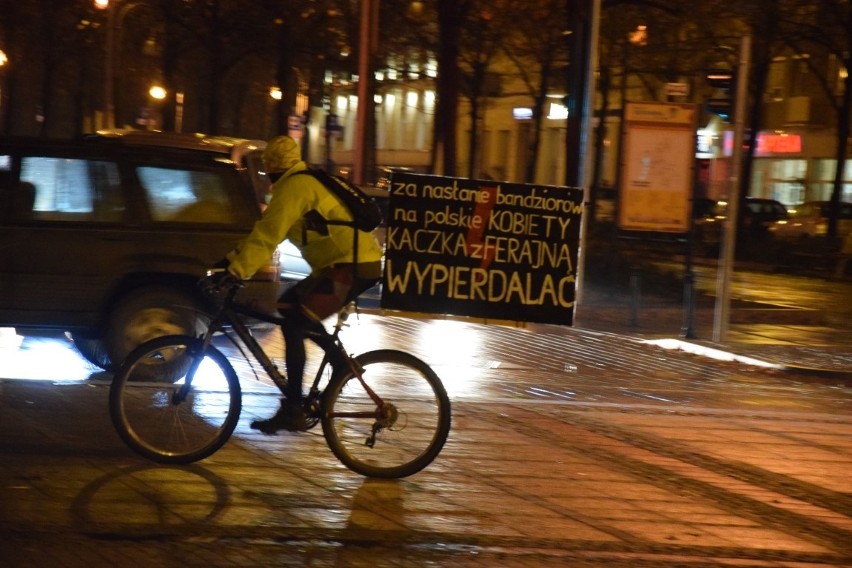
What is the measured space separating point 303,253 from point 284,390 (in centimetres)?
75

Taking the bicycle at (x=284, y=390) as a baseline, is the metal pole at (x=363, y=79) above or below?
above

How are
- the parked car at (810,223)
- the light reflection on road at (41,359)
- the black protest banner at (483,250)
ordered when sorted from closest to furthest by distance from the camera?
the black protest banner at (483,250), the light reflection on road at (41,359), the parked car at (810,223)

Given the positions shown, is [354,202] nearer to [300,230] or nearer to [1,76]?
[300,230]

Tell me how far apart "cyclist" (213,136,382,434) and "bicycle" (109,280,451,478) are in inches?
3.5

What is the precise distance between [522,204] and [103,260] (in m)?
3.08

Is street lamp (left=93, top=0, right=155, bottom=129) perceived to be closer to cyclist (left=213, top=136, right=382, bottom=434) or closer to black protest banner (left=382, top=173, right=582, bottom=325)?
black protest banner (left=382, top=173, right=582, bottom=325)

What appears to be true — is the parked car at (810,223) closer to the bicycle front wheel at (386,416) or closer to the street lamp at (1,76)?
the street lamp at (1,76)

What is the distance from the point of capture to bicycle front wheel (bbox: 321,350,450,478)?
6844 millimetres

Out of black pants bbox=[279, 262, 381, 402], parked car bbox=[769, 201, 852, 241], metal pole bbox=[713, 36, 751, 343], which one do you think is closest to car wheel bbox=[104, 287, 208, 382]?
black pants bbox=[279, 262, 381, 402]

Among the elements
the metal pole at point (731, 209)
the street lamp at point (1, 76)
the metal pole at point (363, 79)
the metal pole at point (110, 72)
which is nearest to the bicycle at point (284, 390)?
the metal pole at point (731, 209)

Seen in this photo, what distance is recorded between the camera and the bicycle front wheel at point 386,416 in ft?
22.5

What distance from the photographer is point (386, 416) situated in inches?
273

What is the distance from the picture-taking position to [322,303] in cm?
690

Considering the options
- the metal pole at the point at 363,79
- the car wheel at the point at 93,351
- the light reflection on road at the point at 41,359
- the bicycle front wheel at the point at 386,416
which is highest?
the metal pole at the point at 363,79
